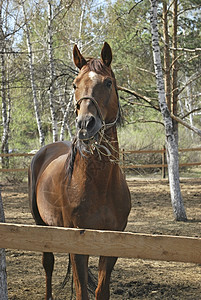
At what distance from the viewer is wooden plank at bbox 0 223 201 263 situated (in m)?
1.85

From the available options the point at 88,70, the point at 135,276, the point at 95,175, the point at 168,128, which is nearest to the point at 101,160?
the point at 95,175

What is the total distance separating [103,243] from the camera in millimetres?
1924

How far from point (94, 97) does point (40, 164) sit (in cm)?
203

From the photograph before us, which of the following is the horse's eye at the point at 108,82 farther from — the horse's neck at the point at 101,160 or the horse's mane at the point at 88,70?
the horse's neck at the point at 101,160

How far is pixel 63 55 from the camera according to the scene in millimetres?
23906

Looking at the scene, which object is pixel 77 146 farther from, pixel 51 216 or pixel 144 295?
pixel 144 295

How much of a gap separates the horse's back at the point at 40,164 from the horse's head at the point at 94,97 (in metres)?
1.43

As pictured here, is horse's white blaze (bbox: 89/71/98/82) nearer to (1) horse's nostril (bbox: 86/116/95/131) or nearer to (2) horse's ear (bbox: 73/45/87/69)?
(2) horse's ear (bbox: 73/45/87/69)

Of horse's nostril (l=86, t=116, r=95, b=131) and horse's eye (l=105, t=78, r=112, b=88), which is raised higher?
horse's eye (l=105, t=78, r=112, b=88)

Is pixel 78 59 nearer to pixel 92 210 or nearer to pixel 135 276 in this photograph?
pixel 92 210

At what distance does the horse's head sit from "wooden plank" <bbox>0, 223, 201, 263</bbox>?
754 mm

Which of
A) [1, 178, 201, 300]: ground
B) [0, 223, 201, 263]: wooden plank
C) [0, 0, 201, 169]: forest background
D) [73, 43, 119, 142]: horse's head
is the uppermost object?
[0, 0, 201, 169]: forest background

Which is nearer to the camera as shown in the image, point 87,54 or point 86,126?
point 86,126

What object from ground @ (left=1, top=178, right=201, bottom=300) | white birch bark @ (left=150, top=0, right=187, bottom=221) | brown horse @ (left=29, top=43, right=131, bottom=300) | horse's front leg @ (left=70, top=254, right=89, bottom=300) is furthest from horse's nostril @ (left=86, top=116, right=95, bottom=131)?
white birch bark @ (left=150, top=0, right=187, bottom=221)
